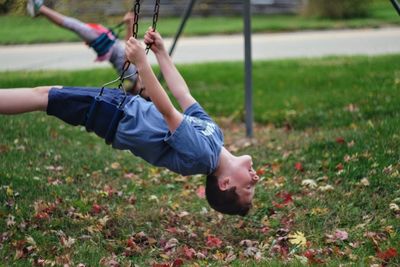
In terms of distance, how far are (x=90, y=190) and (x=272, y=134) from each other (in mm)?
2908

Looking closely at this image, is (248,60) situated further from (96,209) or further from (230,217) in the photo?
(96,209)

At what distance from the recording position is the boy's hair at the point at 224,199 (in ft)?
15.5

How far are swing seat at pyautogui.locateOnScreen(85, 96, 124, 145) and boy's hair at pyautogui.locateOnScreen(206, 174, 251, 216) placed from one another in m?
0.78

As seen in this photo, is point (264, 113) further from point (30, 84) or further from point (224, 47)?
point (224, 47)

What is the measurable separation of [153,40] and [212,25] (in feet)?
53.8

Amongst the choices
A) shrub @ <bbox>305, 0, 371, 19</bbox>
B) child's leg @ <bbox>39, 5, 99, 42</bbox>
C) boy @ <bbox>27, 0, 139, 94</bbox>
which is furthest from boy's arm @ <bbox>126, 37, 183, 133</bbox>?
shrub @ <bbox>305, 0, 371, 19</bbox>

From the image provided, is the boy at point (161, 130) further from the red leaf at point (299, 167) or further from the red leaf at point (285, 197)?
the red leaf at point (299, 167)

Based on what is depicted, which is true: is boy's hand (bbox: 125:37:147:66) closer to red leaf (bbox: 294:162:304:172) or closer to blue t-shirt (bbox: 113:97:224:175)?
blue t-shirt (bbox: 113:97:224:175)

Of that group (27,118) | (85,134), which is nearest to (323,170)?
(85,134)

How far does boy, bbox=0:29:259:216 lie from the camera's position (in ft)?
14.2

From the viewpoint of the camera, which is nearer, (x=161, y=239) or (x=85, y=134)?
(x=161, y=239)

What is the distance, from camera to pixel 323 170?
6.39m

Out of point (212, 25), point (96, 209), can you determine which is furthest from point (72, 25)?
point (212, 25)

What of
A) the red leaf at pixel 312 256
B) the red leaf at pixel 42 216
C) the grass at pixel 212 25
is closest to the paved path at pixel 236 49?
the grass at pixel 212 25
